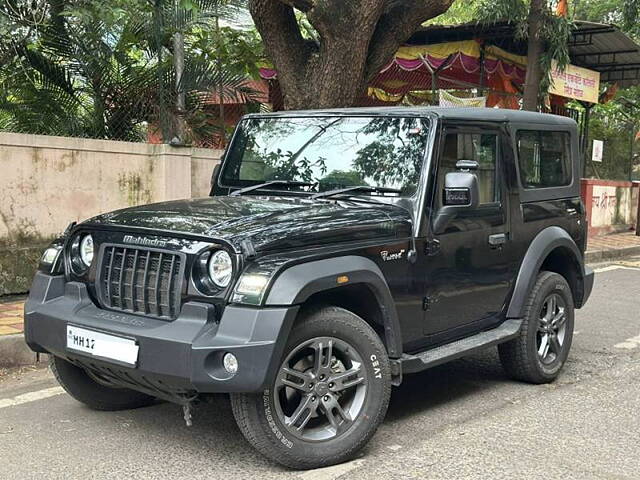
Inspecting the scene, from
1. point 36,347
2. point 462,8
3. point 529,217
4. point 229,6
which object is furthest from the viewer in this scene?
point 462,8

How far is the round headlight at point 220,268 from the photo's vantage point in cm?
346

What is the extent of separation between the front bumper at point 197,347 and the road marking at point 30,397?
4.19ft

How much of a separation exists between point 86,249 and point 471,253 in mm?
2247

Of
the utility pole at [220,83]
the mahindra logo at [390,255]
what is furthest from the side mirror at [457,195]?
the utility pole at [220,83]

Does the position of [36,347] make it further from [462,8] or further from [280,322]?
[462,8]

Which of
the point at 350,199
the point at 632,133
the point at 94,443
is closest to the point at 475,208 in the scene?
the point at 350,199

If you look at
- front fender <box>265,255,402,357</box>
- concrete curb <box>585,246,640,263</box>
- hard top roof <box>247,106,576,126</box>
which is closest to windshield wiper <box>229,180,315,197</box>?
hard top roof <box>247,106,576,126</box>

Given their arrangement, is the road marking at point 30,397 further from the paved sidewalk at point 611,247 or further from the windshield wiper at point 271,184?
the paved sidewalk at point 611,247

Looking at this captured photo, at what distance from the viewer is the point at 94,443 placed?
13.1 ft

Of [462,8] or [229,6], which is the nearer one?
[229,6]

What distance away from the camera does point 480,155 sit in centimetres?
472

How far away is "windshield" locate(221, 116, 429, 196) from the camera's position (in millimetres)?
4398

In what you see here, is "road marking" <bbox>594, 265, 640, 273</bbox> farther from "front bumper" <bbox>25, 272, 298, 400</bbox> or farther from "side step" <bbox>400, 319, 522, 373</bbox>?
"front bumper" <bbox>25, 272, 298, 400</bbox>

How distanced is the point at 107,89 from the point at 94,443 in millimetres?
6152
